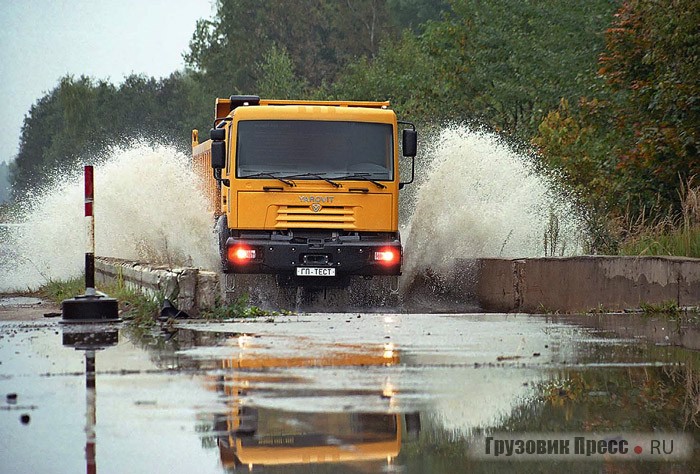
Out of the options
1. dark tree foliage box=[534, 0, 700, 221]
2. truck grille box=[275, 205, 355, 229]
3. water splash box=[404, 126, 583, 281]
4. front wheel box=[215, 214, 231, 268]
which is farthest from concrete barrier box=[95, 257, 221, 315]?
dark tree foliage box=[534, 0, 700, 221]

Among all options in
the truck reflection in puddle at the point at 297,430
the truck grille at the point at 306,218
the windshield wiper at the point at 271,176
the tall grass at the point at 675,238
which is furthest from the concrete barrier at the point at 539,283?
the truck reflection in puddle at the point at 297,430

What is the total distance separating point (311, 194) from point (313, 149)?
0.71m

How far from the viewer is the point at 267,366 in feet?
33.4

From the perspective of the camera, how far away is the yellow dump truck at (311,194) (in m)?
19.8

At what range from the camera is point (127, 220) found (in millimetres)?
27672

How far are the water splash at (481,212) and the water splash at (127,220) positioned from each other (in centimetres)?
377

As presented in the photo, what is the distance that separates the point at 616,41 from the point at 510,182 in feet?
11.2

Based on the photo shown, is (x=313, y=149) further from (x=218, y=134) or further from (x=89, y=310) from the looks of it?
Result: (x=89, y=310)

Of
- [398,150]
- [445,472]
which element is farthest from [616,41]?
[445,472]

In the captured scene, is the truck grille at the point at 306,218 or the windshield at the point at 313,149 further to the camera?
the windshield at the point at 313,149

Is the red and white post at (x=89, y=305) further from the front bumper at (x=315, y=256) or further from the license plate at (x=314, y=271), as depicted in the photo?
the license plate at (x=314, y=271)

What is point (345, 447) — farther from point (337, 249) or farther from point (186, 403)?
point (337, 249)

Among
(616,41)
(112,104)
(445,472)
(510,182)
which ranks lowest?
(445,472)

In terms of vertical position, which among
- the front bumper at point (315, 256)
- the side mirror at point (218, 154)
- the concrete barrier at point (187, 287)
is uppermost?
the side mirror at point (218, 154)
